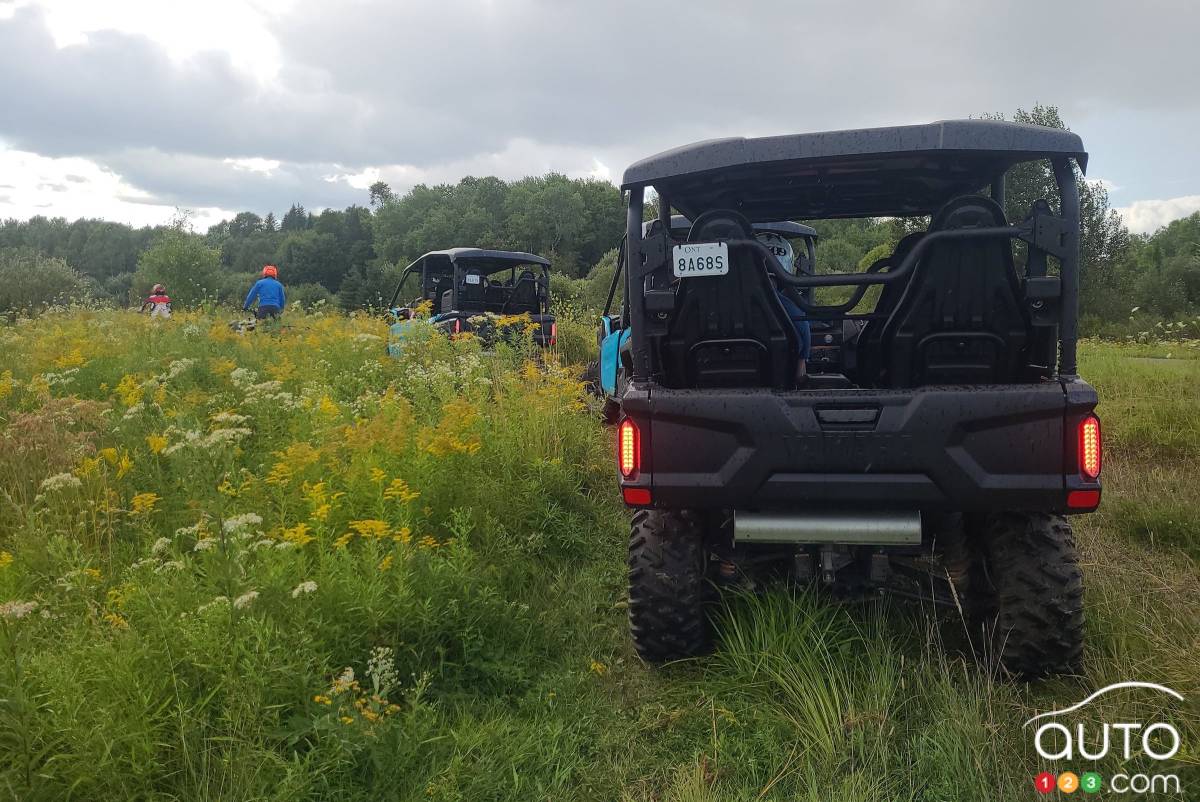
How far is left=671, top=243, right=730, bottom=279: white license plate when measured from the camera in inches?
115

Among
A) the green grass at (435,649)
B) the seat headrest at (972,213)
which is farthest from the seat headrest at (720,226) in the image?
the green grass at (435,649)

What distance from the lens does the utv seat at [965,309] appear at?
2.84m

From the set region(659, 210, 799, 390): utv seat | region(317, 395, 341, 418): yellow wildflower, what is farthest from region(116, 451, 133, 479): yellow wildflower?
region(659, 210, 799, 390): utv seat

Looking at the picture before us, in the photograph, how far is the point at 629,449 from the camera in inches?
116

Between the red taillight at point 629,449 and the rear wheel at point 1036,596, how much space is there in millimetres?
1467

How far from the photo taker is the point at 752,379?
3.15m

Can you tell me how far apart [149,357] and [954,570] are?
6732 mm

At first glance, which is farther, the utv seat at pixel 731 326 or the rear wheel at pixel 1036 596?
the utv seat at pixel 731 326

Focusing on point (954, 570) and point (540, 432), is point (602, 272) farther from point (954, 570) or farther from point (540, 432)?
point (954, 570)

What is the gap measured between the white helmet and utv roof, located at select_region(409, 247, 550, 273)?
6.11 m

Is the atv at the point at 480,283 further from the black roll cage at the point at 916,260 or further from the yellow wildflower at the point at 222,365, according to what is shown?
the black roll cage at the point at 916,260

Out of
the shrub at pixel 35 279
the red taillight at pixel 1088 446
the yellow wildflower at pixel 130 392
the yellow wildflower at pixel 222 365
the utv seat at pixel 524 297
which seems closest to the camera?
the red taillight at pixel 1088 446

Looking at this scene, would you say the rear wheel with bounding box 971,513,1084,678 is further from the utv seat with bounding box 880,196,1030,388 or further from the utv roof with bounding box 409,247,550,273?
the utv roof with bounding box 409,247,550,273

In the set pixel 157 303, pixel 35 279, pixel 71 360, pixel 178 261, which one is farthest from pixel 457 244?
pixel 71 360
